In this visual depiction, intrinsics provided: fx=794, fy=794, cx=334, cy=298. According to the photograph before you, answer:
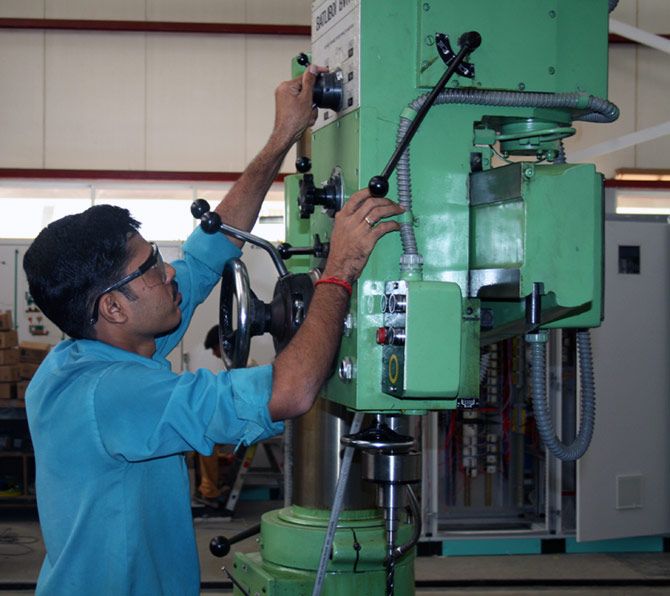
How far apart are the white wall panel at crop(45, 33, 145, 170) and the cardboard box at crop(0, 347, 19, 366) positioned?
1.89m

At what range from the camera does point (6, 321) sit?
5.08m

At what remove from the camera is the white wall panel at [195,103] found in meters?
6.35

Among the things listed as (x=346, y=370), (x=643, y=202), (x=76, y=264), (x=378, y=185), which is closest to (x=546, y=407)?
(x=346, y=370)

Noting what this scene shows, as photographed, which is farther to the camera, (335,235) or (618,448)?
(618,448)

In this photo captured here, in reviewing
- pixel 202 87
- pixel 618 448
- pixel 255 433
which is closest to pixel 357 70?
pixel 255 433

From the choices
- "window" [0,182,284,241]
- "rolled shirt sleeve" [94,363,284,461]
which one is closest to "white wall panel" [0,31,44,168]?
"window" [0,182,284,241]

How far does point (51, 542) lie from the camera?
4.66 feet

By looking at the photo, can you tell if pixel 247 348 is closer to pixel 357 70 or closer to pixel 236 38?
pixel 357 70

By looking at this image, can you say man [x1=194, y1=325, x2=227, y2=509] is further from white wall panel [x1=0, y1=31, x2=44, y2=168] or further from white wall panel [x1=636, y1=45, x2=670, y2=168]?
white wall panel [x1=636, y1=45, x2=670, y2=168]

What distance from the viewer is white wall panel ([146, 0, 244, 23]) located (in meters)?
6.31

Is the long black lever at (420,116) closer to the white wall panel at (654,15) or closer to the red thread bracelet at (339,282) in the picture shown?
the red thread bracelet at (339,282)

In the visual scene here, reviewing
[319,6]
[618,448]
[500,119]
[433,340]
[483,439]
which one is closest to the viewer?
[433,340]

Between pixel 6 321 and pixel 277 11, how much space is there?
3.26 meters

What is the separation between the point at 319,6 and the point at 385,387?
748 mm
